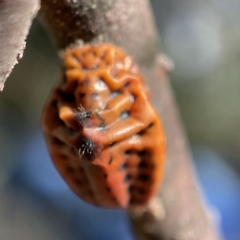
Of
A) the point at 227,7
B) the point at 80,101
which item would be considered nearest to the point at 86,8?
the point at 80,101

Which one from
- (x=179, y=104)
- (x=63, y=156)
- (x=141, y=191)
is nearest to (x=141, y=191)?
(x=141, y=191)

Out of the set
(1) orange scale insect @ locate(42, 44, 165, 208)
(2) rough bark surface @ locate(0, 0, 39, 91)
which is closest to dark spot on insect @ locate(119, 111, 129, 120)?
(1) orange scale insect @ locate(42, 44, 165, 208)

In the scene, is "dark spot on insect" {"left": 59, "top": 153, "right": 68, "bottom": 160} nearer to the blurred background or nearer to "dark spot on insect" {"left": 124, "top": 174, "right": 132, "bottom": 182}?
"dark spot on insect" {"left": 124, "top": 174, "right": 132, "bottom": 182}

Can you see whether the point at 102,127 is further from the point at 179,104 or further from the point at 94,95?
the point at 179,104

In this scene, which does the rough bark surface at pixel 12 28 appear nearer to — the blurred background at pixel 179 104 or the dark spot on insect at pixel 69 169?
the dark spot on insect at pixel 69 169

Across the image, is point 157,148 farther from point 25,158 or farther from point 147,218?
point 25,158

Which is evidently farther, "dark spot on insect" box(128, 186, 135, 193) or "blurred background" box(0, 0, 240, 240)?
"blurred background" box(0, 0, 240, 240)
